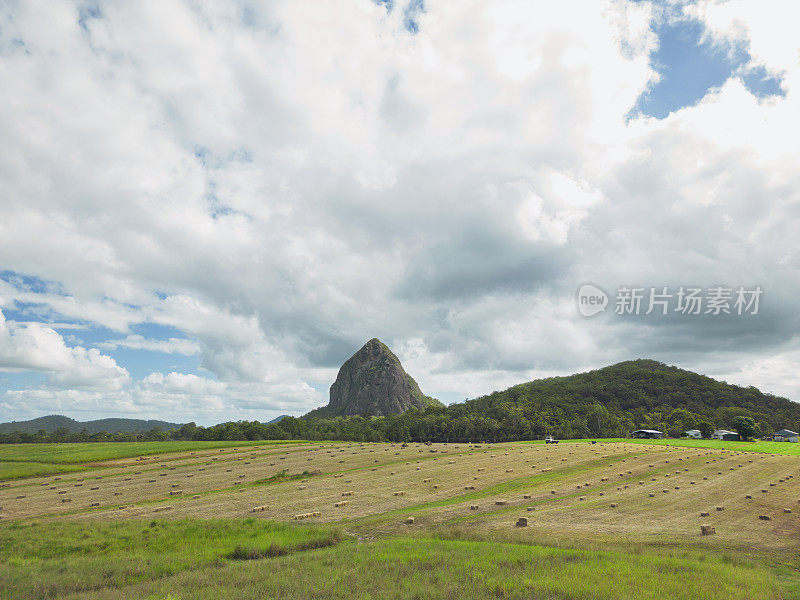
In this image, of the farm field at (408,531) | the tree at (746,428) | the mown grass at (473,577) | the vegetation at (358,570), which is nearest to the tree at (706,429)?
the tree at (746,428)

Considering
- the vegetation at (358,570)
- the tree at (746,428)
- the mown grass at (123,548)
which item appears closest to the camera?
the vegetation at (358,570)

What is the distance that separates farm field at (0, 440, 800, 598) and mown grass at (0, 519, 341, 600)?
15 cm

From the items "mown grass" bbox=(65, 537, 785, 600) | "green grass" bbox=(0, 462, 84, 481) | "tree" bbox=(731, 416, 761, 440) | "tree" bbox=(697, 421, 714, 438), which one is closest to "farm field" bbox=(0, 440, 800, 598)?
"mown grass" bbox=(65, 537, 785, 600)

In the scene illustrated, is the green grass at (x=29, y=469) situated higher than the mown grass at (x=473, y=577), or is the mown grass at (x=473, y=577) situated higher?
the mown grass at (x=473, y=577)

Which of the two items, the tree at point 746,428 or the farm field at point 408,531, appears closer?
the farm field at point 408,531

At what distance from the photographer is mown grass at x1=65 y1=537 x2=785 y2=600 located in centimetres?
1823

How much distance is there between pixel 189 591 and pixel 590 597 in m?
17.8

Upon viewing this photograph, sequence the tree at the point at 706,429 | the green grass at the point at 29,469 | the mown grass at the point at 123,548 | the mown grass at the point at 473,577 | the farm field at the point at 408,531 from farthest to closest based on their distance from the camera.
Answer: the tree at the point at 706,429
the green grass at the point at 29,469
the mown grass at the point at 123,548
the farm field at the point at 408,531
the mown grass at the point at 473,577

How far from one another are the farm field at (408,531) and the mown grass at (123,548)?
5.9 inches

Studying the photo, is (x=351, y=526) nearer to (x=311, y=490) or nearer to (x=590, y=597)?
(x=311, y=490)

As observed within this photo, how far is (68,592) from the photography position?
65.3ft

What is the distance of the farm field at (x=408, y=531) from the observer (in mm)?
19828

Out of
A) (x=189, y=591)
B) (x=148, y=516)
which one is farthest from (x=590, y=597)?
(x=148, y=516)

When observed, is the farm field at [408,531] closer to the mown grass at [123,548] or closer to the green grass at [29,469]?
the mown grass at [123,548]
